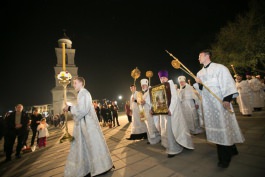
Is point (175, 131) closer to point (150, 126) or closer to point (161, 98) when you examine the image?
point (161, 98)

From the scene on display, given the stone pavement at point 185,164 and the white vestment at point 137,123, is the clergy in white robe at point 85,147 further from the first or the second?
the white vestment at point 137,123

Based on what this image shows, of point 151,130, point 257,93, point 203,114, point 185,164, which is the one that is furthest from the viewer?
point 257,93

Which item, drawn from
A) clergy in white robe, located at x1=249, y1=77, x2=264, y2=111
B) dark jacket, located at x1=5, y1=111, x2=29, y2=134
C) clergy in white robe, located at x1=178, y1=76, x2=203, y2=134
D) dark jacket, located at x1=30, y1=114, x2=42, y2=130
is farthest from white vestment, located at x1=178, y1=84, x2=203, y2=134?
dark jacket, located at x1=30, y1=114, x2=42, y2=130

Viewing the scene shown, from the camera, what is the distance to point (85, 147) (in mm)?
3404

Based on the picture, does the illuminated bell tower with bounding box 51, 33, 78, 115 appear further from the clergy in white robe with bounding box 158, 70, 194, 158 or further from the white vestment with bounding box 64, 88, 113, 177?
the clergy in white robe with bounding box 158, 70, 194, 158

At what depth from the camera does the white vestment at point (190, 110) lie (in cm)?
605

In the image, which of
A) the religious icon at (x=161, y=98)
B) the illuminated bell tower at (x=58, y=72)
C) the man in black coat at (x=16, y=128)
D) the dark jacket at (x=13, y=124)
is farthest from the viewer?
the illuminated bell tower at (x=58, y=72)

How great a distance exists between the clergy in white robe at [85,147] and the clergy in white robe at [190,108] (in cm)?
397

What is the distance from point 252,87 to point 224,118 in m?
9.05

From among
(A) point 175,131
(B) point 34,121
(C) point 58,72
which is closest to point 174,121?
(A) point 175,131

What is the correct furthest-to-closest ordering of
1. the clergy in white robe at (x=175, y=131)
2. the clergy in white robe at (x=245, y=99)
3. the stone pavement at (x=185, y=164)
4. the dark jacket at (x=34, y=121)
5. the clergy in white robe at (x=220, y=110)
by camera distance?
the clergy in white robe at (x=245, y=99)
the dark jacket at (x=34, y=121)
the clergy in white robe at (x=175, y=131)
the clergy in white robe at (x=220, y=110)
the stone pavement at (x=185, y=164)

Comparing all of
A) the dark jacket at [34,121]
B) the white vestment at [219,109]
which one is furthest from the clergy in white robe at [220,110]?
the dark jacket at [34,121]

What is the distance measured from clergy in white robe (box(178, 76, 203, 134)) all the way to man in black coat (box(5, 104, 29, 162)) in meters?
7.08

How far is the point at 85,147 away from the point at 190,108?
182 inches
